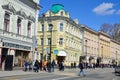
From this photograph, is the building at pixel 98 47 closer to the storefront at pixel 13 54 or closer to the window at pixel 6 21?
the storefront at pixel 13 54

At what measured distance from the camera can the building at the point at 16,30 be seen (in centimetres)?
3700

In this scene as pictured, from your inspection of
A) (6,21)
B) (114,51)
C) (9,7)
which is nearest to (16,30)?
(6,21)

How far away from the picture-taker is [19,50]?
41.5 meters

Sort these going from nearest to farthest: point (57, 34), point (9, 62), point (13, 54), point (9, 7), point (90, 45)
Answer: point (9, 62), point (9, 7), point (13, 54), point (57, 34), point (90, 45)

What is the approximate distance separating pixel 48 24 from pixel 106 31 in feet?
185

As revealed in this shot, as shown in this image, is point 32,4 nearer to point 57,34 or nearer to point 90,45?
point 57,34

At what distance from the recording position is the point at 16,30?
40.6m

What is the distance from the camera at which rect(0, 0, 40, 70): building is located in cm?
3700

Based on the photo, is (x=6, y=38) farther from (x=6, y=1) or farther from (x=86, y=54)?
(x=86, y=54)

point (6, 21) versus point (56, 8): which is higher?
point (56, 8)

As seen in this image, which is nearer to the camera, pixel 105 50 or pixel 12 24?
pixel 12 24

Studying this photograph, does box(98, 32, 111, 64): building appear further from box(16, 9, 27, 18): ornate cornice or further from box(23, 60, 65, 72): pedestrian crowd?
box(16, 9, 27, 18): ornate cornice

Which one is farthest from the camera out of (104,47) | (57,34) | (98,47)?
(104,47)

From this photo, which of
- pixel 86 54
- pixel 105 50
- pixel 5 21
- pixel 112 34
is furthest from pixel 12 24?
pixel 112 34
